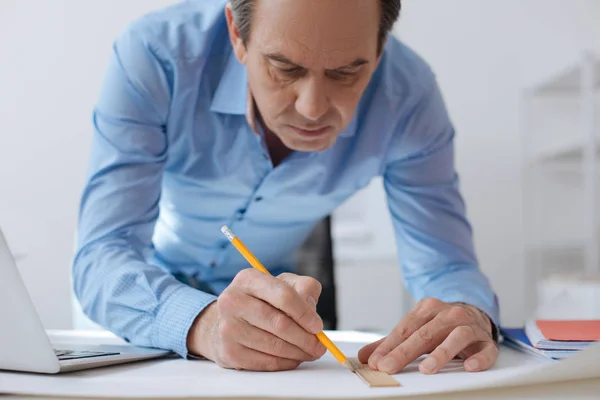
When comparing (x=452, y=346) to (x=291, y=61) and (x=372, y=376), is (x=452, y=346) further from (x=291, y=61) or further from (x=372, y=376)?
(x=291, y=61)

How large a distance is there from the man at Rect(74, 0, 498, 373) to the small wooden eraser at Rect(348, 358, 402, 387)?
16mm

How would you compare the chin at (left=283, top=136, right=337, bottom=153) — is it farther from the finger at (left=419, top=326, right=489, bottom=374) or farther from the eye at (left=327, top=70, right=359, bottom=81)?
the finger at (left=419, top=326, right=489, bottom=374)

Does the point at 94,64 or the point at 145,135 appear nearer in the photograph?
the point at 145,135

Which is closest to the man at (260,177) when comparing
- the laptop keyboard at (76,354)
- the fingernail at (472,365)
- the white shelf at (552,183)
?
the fingernail at (472,365)

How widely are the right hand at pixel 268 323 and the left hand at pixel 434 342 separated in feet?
0.26

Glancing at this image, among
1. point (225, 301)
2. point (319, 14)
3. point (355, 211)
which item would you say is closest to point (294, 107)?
point (319, 14)

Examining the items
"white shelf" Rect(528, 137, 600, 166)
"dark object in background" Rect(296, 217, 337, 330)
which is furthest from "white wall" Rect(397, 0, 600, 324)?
"dark object in background" Rect(296, 217, 337, 330)

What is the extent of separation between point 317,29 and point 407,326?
1.38 feet

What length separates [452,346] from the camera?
747 millimetres

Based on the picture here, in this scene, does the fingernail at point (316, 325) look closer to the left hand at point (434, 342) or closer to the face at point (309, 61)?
the left hand at point (434, 342)

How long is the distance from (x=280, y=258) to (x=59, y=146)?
2016mm

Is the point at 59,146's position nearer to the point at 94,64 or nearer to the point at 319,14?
the point at 94,64

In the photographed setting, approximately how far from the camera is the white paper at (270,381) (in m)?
0.56

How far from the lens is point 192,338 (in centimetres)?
83
